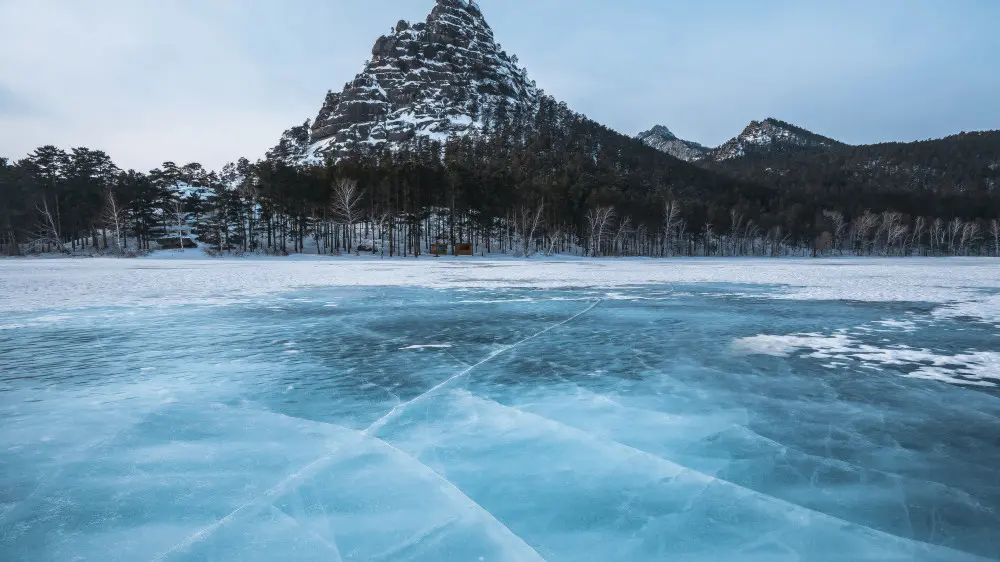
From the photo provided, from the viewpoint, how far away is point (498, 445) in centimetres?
423

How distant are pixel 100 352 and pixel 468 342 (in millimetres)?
5982

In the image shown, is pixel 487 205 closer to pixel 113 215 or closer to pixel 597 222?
pixel 597 222

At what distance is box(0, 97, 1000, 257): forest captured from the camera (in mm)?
58250

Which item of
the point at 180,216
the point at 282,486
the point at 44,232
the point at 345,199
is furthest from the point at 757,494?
the point at 44,232

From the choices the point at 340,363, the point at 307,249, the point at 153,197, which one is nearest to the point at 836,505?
the point at 340,363

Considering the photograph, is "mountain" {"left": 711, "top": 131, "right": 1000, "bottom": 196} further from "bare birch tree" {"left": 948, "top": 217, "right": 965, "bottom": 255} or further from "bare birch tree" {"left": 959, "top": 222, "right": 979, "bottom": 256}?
"bare birch tree" {"left": 959, "top": 222, "right": 979, "bottom": 256}

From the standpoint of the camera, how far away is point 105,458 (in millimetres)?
3918

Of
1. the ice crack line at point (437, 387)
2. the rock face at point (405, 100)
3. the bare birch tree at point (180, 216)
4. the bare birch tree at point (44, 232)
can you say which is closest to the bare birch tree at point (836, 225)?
the rock face at point (405, 100)

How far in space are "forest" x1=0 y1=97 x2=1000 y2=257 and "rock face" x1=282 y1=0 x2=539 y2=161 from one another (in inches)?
587

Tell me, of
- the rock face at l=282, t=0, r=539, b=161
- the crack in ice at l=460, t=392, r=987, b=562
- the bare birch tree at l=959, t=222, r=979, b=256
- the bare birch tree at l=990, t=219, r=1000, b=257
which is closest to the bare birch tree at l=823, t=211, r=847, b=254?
the bare birch tree at l=959, t=222, r=979, b=256

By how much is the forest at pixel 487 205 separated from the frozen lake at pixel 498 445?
46.0m

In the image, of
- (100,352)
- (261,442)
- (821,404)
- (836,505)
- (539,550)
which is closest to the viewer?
(539,550)

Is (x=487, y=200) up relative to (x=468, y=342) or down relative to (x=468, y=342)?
up

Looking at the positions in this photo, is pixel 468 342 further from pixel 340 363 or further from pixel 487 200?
pixel 487 200
